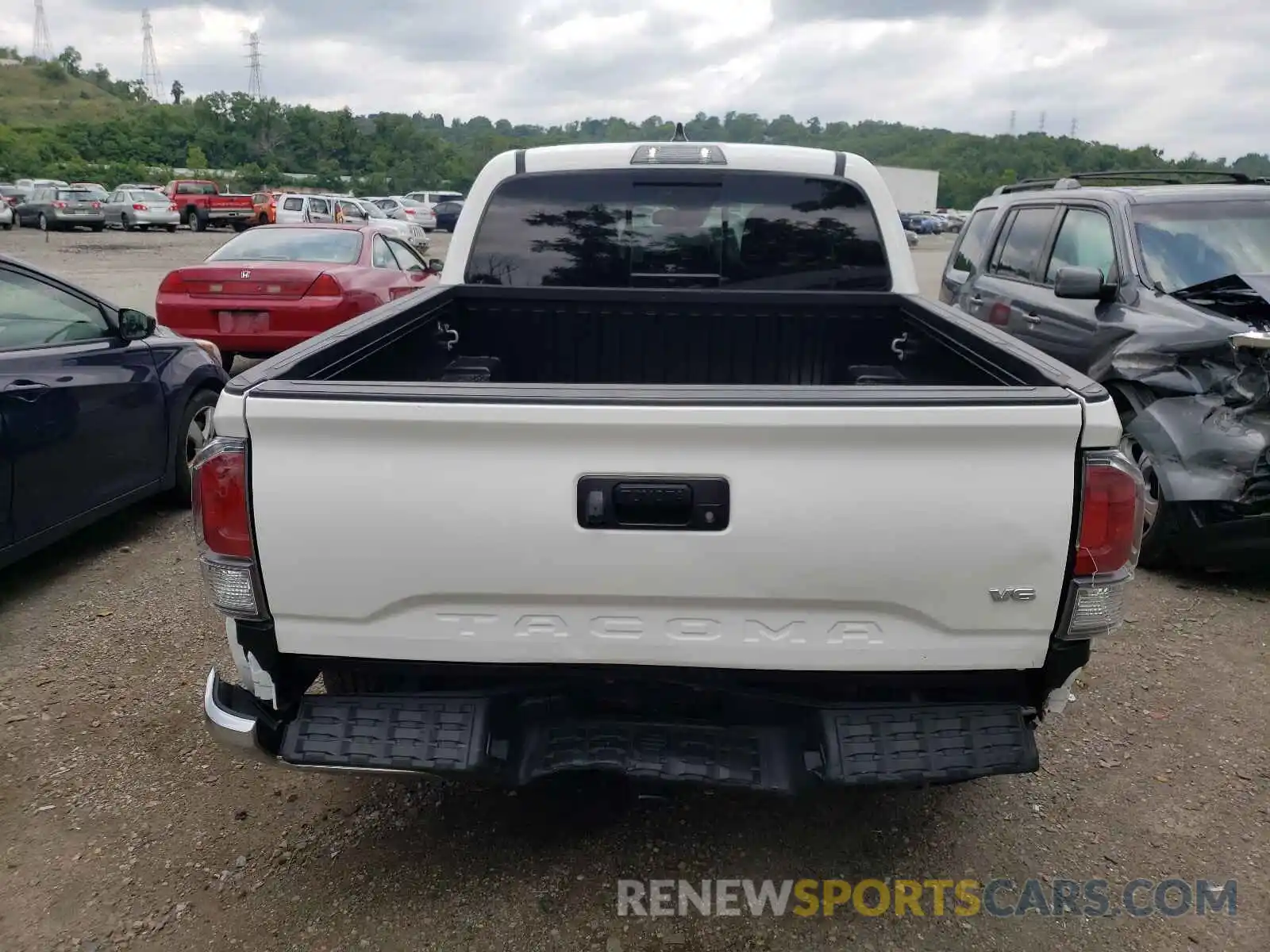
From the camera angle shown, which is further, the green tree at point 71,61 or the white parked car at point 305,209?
the green tree at point 71,61

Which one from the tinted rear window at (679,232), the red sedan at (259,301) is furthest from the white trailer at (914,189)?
the tinted rear window at (679,232)

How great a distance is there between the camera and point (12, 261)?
4.84 m

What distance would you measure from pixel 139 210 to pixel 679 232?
38.1 metres

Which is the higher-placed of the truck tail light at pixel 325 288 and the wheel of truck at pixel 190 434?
the truck tail light at pixel 325 288

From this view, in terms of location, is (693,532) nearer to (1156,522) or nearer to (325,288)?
(1156,522)

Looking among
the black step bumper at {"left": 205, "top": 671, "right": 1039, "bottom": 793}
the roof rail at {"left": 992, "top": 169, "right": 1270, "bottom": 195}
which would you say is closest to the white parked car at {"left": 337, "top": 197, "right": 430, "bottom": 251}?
the roof rail at {"left": 992, "top": 169, "right": 1270, "bottom": 195}

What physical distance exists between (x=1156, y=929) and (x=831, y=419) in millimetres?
1765

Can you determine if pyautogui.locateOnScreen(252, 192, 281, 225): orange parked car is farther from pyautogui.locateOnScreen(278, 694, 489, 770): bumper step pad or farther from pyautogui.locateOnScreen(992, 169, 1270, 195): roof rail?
pyautogui.locateOnScreen(278, 694, 489, 770): bumper step pad

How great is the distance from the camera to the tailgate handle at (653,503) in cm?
227

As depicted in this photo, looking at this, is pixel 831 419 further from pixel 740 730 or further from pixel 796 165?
pixel 796 165

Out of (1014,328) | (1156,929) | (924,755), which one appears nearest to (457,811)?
(924,755)

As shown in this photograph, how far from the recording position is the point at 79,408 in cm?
479

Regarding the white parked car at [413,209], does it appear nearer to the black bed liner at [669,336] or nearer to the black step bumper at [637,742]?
the black bed liner at [669,336]

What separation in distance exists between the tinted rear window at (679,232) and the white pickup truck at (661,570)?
153cm
